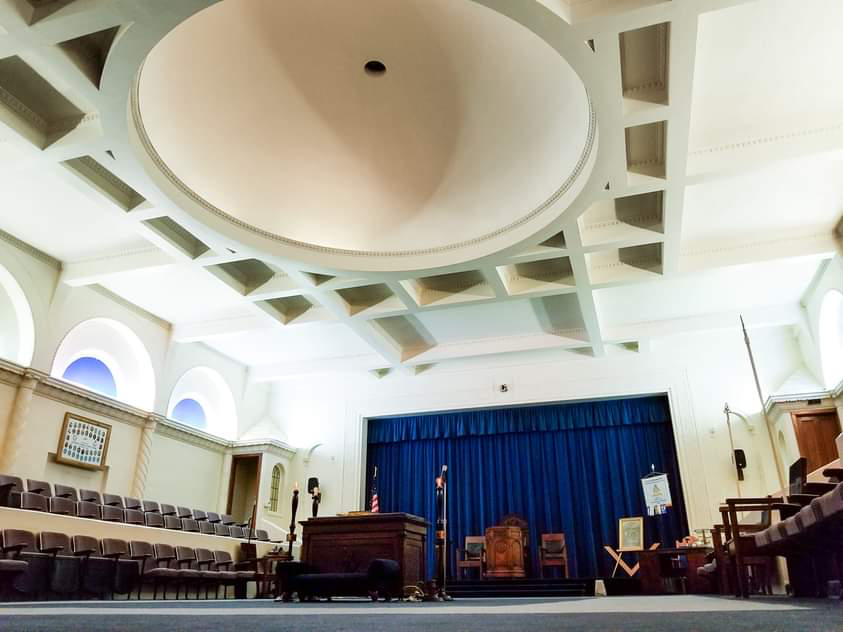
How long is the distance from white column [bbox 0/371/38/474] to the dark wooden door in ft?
36.5

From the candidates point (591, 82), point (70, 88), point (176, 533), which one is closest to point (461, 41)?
point (591, 82)

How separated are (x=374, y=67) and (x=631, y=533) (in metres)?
8.90

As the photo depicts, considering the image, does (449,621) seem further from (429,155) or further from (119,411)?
(119,411)

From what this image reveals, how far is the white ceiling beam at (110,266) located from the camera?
877 centimetres

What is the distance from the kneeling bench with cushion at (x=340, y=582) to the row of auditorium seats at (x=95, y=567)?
7.64 ft

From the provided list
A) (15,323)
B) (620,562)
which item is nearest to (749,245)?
(620,562)

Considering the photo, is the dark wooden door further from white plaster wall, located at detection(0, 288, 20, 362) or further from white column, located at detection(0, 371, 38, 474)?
white plaster wall, located at detection(0, 288, 20, 362)

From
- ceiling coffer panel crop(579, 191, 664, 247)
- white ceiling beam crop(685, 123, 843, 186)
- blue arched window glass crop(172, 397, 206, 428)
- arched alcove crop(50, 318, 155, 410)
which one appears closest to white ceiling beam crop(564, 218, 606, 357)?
ceiling coffer panel crop(579, 191, 664, 247)

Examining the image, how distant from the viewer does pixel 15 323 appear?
8.76 m

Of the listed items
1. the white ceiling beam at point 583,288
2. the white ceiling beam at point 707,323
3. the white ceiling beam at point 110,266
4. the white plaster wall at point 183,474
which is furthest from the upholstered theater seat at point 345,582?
the white ceiling beam at point 707,323

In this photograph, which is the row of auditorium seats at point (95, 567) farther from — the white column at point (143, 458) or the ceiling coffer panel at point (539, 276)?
the ceiling coffer panel at point (539, 276)

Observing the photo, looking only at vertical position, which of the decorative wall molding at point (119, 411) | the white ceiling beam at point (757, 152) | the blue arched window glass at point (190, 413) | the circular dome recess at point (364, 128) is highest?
the circular dome recess at point (364, 128)

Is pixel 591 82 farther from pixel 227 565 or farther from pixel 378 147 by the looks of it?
pixel 227 565

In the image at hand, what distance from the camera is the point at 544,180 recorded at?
7750 millimetres
